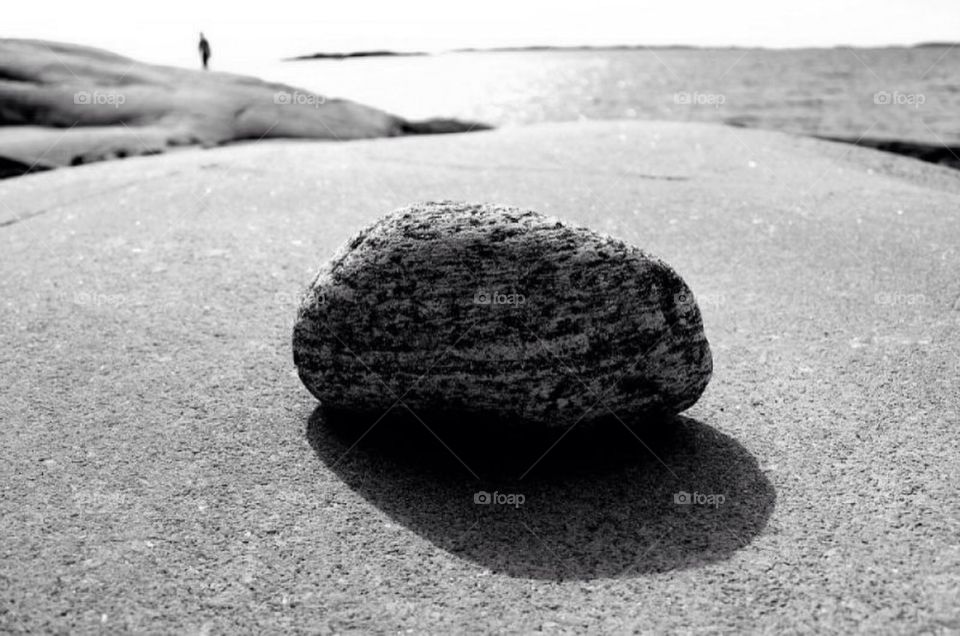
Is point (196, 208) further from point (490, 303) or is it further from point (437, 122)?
point (437, 122)

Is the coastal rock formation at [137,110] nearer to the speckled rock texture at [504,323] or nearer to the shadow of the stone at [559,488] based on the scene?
the speckled rock texture at [504,323]

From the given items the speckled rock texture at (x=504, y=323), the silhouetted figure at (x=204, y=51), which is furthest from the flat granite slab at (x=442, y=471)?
the silhouetted figure at (x=204, y=51)

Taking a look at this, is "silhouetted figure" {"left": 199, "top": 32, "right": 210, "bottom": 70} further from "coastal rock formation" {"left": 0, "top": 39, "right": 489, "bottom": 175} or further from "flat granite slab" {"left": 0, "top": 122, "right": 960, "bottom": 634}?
"flat granite slab" {"left": 0, "top": 122, "right": 960, "bottom": 634}

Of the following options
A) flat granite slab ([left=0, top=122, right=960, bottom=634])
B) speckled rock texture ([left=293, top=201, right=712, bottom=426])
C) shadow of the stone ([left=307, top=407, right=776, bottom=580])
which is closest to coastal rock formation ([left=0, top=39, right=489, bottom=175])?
flat granite slab ([left=0, top=122, right=960, bottom=634])


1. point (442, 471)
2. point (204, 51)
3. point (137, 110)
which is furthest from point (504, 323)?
point (204, 51)

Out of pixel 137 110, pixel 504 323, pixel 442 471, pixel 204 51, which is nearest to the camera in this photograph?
pixel 504 323

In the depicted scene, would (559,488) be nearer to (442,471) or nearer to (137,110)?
(442,471)
